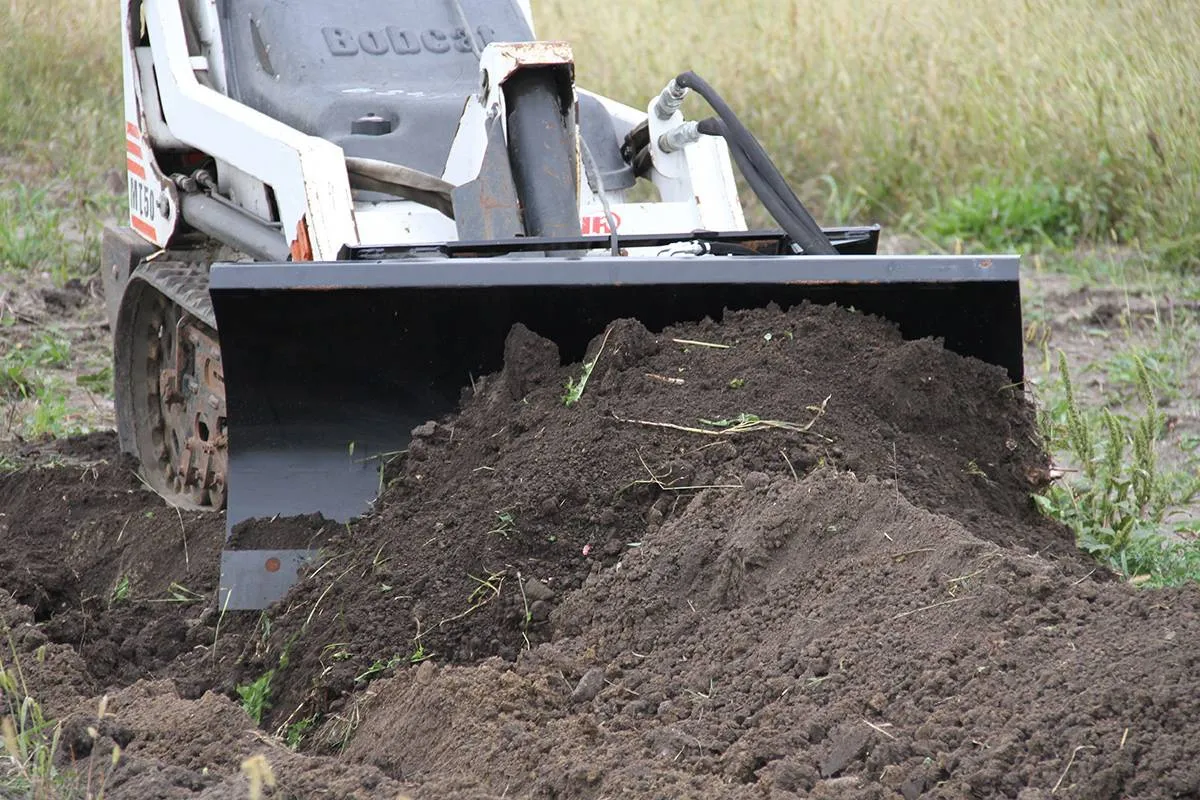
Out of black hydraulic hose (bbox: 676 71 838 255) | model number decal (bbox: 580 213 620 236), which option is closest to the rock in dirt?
black hydraulic hose (bbox: 676 71 838 255)

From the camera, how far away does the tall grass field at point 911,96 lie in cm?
825

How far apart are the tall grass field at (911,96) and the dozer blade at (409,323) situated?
14.3 ft

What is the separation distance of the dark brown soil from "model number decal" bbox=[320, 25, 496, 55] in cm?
137

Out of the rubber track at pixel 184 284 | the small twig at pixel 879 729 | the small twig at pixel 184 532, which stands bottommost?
the small twig at pixel 184 532

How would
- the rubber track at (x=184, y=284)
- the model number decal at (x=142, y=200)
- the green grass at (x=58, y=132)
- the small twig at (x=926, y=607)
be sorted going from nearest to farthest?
the small twig at (x=926, y=607)
the rubber track at (x=184, y=284)
the model number decal at (x=142, y=200)
the green grass at (x=58, y=132)

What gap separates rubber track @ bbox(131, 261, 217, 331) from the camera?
14.7ft

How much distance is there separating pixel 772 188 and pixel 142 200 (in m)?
2.18

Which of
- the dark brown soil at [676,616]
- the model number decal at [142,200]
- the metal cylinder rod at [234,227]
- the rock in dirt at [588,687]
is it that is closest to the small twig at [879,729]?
the dark brown soil at [676,616]

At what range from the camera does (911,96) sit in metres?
9.32

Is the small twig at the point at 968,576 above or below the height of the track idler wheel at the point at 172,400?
above

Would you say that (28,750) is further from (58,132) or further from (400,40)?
(58,132)

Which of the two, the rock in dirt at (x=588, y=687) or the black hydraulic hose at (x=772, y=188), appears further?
the black hydraulic hose at (x=772, y=188)

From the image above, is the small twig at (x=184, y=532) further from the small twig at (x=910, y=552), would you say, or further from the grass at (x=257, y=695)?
the small twig at (x=910, y=552)

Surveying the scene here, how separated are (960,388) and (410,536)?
1.40 meters
